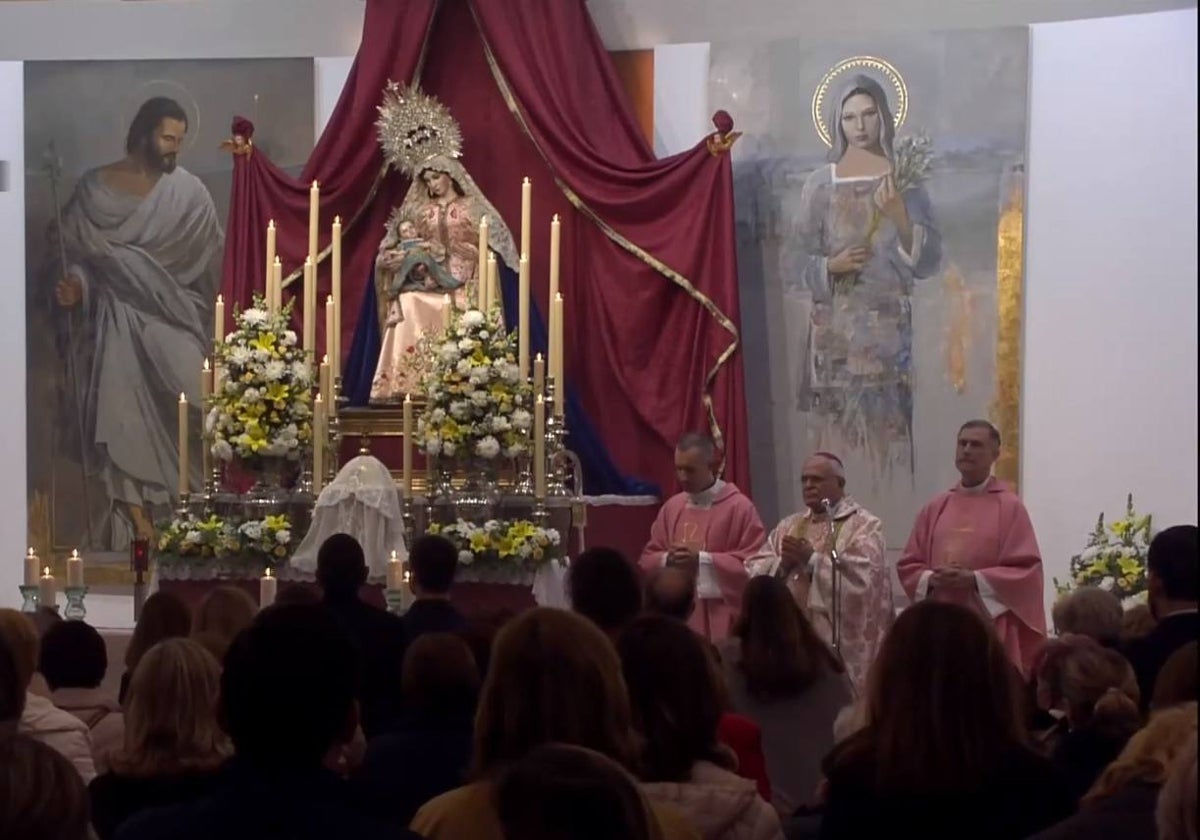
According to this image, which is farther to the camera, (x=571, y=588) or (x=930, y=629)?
(x=571, y=588)

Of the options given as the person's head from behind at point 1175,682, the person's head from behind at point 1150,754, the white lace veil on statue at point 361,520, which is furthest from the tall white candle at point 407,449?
the person's head from behind at point 1150,754

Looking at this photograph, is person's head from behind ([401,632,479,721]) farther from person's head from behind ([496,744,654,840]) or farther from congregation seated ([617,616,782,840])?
person's head from behind ([496,744,654,840])

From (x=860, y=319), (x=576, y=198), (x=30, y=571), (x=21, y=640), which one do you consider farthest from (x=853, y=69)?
(x=21, y=640)

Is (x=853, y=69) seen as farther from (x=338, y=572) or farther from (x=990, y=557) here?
(x=338, y=572)

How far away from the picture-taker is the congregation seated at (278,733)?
9.86 ft

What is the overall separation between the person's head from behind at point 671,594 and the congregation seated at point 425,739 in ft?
6.01

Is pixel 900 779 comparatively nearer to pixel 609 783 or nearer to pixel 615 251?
pixel 609 783

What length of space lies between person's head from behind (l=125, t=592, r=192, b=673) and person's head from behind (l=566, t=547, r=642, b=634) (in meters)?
1.24

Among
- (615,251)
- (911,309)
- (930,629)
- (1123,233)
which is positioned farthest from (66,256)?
(930,629)

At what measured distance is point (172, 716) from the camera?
4.27 meters

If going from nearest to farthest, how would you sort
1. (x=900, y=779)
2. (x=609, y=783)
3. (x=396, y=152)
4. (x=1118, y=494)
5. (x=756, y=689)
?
(x=609, y=783), (x=900, y=779), (x=756, y=689), (x=1118, y=494), (x=396, y=152)

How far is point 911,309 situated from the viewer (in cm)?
1160

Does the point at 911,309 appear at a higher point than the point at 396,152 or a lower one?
lower

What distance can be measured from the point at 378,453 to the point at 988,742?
829 centimetres
